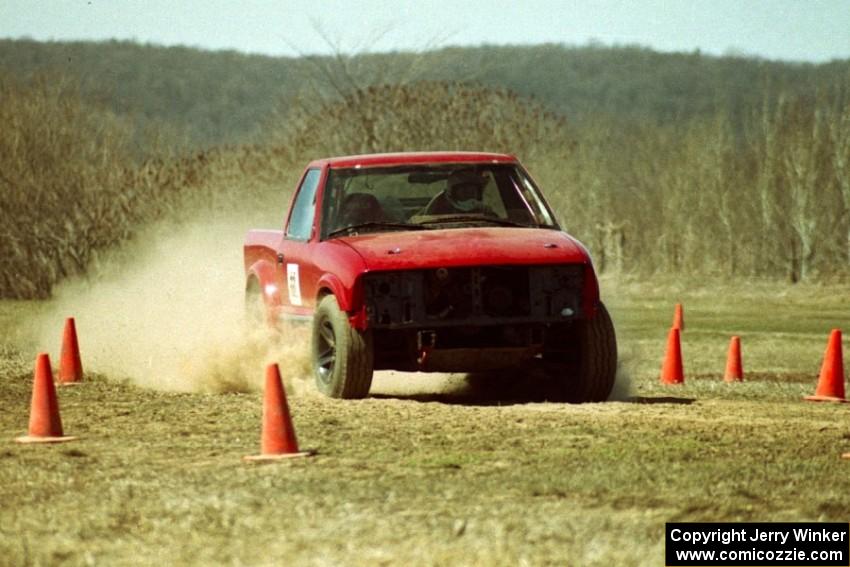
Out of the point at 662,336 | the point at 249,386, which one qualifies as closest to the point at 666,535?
the point at 249,386

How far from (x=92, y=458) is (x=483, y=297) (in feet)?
11.4

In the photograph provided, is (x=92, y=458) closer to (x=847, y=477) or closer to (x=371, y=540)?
(x=371, y=540)

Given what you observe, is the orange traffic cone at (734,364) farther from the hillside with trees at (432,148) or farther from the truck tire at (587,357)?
the hillside with trees at (432,148)

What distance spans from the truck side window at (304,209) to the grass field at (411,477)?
1.48 meters

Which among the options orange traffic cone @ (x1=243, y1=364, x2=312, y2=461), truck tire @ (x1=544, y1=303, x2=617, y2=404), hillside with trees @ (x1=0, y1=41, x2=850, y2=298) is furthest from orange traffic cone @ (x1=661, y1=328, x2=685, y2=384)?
hillside with trees @ (x1=0, y1=41, x2=850, y2=298)

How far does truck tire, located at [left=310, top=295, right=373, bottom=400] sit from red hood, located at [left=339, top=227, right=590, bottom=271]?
52 cm

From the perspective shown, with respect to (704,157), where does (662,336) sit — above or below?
below

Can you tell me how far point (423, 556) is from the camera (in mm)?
6973

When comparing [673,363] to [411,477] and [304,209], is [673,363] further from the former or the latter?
[411,477]

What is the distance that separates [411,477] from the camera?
9086mm

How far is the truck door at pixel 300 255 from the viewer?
13590 millimetres

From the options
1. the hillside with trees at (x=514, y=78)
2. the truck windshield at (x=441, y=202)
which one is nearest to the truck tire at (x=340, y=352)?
the truck windshield at (x=441, y=202)

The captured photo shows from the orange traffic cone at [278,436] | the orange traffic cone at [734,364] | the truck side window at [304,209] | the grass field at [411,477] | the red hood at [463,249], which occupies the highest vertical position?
the truck side window at [304,209]

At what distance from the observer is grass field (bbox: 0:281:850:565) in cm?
730
